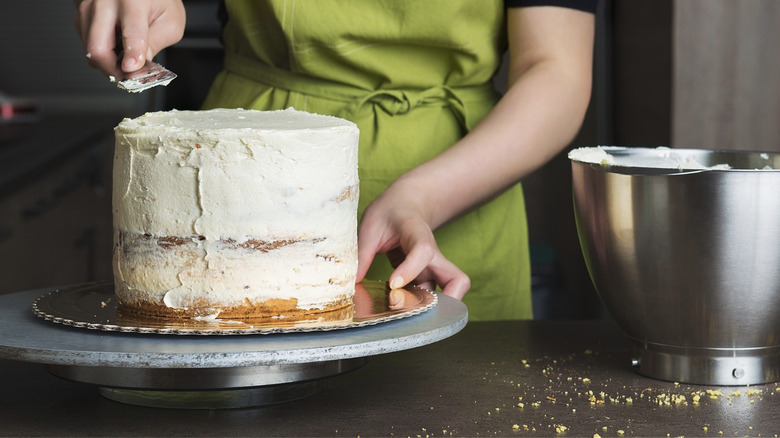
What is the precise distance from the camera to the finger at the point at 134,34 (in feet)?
2.85

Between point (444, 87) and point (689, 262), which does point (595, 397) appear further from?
point (444, 87)

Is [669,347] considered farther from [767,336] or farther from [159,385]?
[159,385]

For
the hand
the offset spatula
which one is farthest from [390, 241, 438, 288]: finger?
the offset spatula

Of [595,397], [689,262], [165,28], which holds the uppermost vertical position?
[165,28]

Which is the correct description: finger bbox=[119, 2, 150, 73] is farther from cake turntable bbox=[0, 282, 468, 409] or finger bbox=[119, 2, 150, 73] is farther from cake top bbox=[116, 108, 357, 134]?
cake turntable bbox=[0, 282, 468, 409]

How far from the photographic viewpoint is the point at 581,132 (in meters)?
2.57

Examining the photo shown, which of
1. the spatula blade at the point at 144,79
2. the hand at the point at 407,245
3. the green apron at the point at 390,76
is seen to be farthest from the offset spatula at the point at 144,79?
the green apron at the point at 390,76

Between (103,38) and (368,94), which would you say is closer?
(103,38)

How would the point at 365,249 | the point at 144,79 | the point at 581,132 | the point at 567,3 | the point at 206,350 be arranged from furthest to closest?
1. the point at 581,132
2. the point at 567,3
3. the point at 365,249
4. the point at 144,79
5. the point at 206,350

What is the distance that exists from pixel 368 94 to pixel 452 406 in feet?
2.10

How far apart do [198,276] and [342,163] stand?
0.53 feet

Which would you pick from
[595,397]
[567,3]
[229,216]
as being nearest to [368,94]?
[567,3]

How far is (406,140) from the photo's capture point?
1.28 metres

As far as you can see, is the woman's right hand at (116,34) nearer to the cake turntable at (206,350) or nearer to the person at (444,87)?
the person at (444,87)
